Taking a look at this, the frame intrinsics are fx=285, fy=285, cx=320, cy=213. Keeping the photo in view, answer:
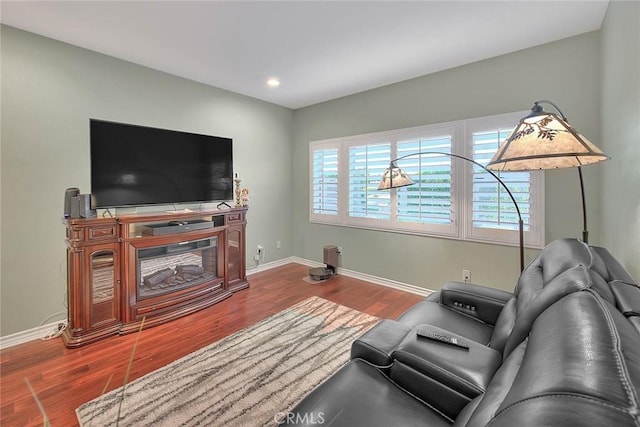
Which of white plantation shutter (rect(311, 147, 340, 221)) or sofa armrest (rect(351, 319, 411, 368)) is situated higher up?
white plantation shutter (rect(311, 147, 340, 221))

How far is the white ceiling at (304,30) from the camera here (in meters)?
2.15

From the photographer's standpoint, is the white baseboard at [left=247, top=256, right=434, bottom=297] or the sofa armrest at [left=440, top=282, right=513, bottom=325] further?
the white baseboard at [left=247, top=256, right=434, bottom=297]

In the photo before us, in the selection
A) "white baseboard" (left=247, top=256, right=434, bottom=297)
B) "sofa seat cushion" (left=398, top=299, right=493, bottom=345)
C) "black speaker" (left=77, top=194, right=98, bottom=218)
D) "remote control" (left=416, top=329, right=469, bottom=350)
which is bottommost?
"white baseboard" (left=247, top=256, right=434, bottom=297)

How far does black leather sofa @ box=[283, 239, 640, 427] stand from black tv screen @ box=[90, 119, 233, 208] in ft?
8.90

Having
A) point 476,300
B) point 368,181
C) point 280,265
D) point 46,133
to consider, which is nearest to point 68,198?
point 46,133

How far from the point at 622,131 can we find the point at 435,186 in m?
1.65

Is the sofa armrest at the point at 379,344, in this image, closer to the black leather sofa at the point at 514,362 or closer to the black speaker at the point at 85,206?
the black leather sofa at the point at 514,362

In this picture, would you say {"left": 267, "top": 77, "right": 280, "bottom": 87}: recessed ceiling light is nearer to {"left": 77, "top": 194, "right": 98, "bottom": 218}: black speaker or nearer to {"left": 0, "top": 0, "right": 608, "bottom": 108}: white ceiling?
{"left": 0, "top": 0, "right": 608, "bottom": 108}: white ceiling

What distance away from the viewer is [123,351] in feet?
7.73

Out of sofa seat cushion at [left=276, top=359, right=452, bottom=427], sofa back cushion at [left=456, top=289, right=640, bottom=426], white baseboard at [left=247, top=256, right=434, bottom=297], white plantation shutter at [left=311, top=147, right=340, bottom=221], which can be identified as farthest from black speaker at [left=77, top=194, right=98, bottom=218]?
sofa back cushion at [left=456, top=289, right=640, bottom=426]

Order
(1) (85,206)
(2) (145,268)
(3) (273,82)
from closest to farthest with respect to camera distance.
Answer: (1) (85,206) → (2) (145,268) → (3) (273,82)

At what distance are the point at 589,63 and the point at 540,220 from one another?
55.7 inches

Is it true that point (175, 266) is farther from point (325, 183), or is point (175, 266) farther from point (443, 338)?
point (443, 338)

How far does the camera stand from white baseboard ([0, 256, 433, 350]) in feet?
8.13
